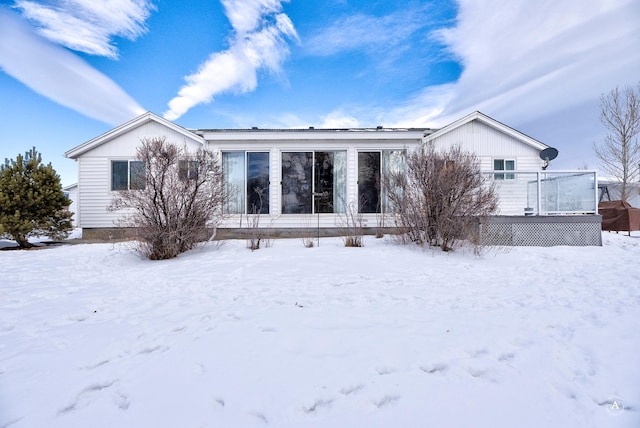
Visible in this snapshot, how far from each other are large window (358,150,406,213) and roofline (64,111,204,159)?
549 centimetres

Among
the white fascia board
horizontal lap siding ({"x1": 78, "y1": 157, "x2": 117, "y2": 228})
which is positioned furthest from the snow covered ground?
horizontal lap siding ({"x1": 78, "y1": 157, "x2": 117, "y2": 228})

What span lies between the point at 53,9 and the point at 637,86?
86.5ft

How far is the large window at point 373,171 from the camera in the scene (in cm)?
911

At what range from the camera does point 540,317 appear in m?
2.76

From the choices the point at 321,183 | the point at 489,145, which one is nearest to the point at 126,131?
the point at 321,183

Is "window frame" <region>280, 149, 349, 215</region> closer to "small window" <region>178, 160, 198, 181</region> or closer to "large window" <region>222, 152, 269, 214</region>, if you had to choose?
"large window" <region>222, 152, 269, 214</region>

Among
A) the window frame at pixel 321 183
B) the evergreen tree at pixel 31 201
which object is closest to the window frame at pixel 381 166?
the window frame at pixel 321 183

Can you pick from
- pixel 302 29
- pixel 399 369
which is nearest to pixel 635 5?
pixel 302 29

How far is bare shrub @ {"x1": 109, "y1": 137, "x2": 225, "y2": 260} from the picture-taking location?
18.9ft

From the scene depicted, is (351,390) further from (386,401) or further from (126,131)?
(126,131)

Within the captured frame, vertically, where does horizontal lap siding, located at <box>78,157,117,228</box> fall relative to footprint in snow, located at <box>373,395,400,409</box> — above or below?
above

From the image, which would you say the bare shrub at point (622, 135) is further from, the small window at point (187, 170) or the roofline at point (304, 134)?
the small window at point (187, 170)

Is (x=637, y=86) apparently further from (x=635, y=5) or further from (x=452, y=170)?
(x=452, y=170)

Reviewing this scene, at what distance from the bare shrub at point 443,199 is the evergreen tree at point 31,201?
999 centimetres
